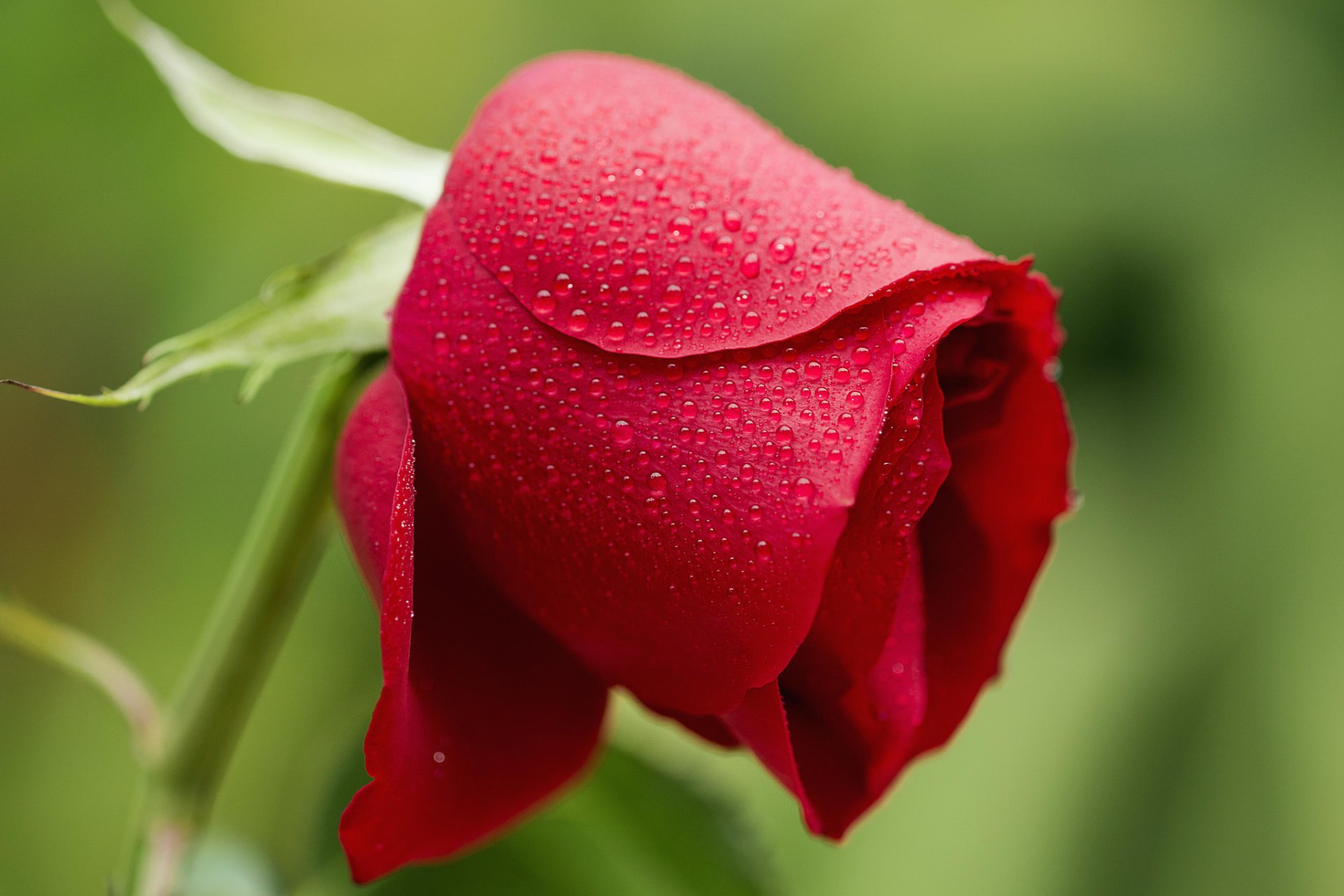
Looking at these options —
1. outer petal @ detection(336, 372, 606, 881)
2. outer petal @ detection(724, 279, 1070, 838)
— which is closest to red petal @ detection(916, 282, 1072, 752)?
outer petal @ detection(724, 279, 1070, 838)

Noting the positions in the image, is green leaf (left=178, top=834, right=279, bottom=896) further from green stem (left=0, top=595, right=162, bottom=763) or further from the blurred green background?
the blurred green background

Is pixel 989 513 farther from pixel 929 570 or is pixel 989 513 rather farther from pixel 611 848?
pixel 611 848

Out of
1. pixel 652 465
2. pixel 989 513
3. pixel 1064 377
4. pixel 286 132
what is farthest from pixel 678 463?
pixel 1064 377

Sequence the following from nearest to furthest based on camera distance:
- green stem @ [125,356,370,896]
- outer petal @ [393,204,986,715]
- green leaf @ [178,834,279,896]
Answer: outer petal @ [393,204,986,715], green stem @ [125,356,370,896], green leaf @ [178,834,279,896]

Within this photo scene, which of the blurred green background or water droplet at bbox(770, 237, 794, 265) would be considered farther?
the blurred green background

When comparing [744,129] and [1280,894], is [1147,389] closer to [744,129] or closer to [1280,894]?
[1280,894]

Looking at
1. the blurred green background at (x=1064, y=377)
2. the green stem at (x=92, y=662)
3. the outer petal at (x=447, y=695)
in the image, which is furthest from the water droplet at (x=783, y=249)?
the blurred green background at (x=1064, y=377)

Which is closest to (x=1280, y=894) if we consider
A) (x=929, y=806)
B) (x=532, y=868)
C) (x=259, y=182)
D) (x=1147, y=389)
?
(x=929, y=806)

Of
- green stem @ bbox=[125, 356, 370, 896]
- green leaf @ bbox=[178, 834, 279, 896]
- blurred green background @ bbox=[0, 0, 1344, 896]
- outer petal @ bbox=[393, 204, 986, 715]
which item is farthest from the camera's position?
blurred green background @ bbox=[0, 0, 1344, 896]
